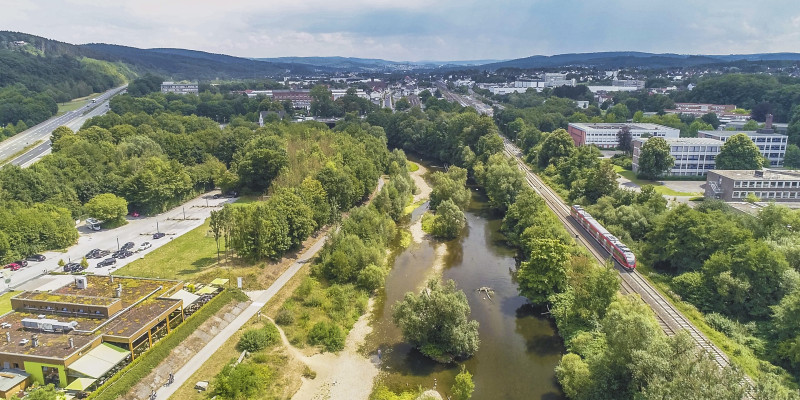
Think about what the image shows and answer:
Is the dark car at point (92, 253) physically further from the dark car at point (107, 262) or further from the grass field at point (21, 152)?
the grass field at point (21, 152)

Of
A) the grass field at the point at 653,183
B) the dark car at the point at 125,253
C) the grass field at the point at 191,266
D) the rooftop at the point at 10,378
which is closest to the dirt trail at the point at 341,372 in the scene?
the grass field at the point at 191,266

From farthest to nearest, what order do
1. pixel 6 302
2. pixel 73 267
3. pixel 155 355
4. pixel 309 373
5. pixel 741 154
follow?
Answer: pixel 741 154
pixel 73 267
pixel 6 302
pixel 309 373
pixel 155 355

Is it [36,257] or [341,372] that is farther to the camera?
[36,257]

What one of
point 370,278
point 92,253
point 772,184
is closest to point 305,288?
point 370,278

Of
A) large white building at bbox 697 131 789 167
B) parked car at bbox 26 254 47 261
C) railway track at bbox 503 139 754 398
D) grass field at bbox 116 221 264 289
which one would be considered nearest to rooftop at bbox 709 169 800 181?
railway track at bbox 503 139 754 398

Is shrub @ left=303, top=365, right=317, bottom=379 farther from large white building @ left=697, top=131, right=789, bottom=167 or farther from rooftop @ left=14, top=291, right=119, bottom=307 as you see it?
large white building @ left=697, top=131, right=789, bottom=167

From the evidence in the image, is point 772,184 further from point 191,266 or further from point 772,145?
point 191,266

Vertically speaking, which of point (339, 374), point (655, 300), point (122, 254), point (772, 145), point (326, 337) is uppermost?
point (772, 145)

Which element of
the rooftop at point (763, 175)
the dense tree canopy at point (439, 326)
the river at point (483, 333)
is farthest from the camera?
the rooftop at point (763, 175)
